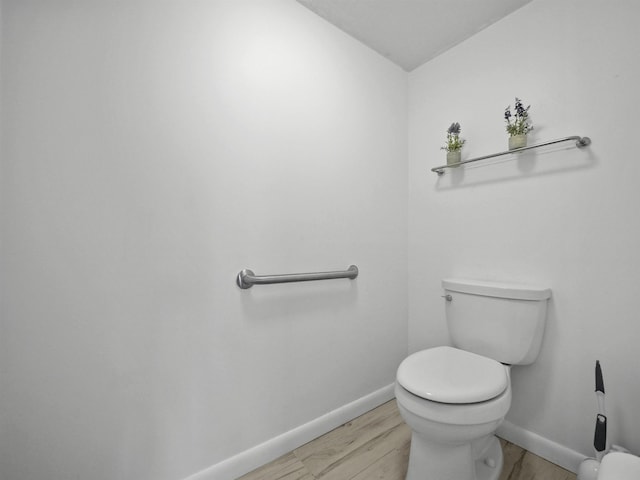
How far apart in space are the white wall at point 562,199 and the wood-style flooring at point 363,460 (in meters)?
0.14

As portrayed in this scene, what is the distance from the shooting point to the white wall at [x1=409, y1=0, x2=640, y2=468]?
3.23ft

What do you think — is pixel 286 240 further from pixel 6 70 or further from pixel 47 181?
pixel 6 70

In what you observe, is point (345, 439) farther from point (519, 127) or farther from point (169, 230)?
point (519, 127)

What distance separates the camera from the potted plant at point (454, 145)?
1.41 m

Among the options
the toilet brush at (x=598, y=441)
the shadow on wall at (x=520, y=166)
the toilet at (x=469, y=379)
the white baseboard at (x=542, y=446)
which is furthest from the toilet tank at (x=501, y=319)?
the shadow on wall at (x=520, y=166)

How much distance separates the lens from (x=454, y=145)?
1.42 meters

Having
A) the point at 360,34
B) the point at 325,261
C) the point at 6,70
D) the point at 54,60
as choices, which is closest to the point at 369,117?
the point at 360,34

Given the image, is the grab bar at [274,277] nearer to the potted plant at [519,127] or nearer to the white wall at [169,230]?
the white wall at [169,230]

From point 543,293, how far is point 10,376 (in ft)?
5.82

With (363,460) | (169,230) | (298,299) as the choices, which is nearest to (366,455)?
(363,460)

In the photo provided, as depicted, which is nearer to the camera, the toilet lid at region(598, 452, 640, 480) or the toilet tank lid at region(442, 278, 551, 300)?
the toilet lid at region(598, 452, 640, 480)

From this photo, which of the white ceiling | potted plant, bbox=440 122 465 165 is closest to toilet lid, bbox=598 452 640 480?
potted plant, bbox=440 122 465 165

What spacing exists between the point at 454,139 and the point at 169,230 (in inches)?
56.0

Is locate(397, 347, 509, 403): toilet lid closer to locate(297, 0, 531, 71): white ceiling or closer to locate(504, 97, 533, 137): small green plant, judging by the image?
locate(504, 97, 533, 137): small green plant
